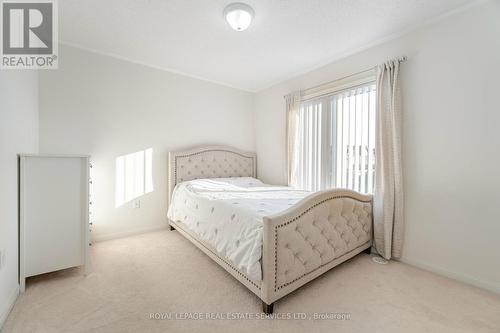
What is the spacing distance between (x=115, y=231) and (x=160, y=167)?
1064 millimetres

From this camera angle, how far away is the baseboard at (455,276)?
1866 millimetres

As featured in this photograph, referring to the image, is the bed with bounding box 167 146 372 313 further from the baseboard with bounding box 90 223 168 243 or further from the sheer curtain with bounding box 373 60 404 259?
the baseboard with bounding box 90 223 168 243

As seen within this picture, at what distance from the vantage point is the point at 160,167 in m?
3.38

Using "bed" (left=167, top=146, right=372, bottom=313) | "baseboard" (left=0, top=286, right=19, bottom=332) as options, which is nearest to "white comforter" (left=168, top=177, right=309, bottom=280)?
"bed" (left=167, top=146, right=372, bottom=313)

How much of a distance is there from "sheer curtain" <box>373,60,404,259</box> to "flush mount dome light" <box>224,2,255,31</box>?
1.54m

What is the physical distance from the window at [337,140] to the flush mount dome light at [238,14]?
1566mm

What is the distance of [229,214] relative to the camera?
203 cm

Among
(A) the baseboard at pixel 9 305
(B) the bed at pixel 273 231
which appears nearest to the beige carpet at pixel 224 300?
(A) the baseboard at pixel 9 305

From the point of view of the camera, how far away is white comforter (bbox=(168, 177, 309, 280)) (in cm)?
169

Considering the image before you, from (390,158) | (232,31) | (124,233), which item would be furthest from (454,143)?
(124,233)

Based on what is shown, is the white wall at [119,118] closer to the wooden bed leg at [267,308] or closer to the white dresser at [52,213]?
the white dresser at [52,213]

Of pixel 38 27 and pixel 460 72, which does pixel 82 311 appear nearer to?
pixel 38 27

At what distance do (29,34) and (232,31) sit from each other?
210cm

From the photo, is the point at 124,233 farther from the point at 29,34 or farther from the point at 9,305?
the point at 29,34
